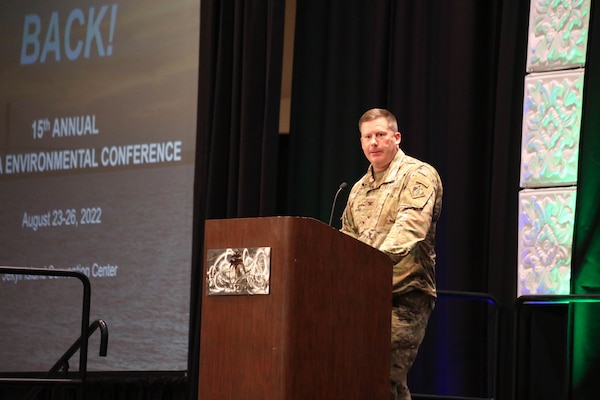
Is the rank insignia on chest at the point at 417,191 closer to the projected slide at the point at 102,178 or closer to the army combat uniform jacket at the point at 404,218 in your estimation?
the army combat uniform jacket at the point at 404,218

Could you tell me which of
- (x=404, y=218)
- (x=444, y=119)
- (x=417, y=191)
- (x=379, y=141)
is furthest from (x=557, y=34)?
(x=404, y=218)

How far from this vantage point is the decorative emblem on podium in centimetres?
317

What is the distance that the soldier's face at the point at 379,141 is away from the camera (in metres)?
3.88

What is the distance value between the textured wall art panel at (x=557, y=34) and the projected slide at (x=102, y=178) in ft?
7.69

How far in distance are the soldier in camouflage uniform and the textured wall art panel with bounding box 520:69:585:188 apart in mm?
1244

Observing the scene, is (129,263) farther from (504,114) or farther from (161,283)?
(504,114)

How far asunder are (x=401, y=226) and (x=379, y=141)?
430mm

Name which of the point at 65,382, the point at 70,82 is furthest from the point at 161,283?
the point at 65,382

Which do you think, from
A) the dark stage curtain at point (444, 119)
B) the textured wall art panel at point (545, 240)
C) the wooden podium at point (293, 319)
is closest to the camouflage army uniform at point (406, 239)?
the wooden podium at point (293, 319)

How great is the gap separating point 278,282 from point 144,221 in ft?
11.5

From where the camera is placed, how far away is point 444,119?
18.2 ft

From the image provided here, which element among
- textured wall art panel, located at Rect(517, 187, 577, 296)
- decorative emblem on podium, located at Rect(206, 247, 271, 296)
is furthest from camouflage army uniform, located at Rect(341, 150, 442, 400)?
textured wall art panel, located at Rect(517, 187, 577, 296)

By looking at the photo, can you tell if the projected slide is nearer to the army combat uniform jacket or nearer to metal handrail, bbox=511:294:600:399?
metal handrail, bbox=511:294:600:399

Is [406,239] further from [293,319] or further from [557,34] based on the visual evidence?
[557,34]
